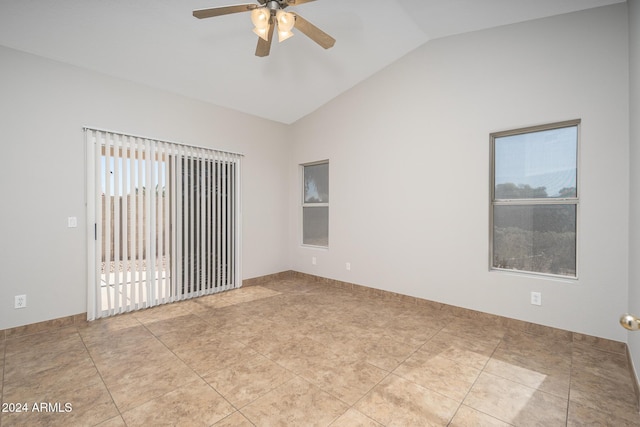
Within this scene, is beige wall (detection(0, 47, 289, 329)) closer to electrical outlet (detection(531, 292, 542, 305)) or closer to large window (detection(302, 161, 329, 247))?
large window (detection(302, 161, 329, 247))

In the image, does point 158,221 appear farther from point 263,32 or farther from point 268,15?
point 268,15

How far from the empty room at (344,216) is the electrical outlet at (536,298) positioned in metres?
0.05

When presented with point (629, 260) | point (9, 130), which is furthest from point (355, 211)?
point (9, 130)

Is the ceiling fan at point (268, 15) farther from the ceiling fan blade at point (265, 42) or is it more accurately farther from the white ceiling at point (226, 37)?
the white ceiling at point (226, 37)

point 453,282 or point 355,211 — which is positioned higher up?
point 355,211

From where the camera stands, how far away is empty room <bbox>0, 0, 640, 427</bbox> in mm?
2035

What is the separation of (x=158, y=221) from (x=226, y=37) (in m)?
2.36

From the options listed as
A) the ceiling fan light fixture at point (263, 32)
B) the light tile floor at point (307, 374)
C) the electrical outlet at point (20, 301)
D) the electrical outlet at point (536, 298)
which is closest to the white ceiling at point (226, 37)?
the ceiling fan light fixture at point (263, 32)

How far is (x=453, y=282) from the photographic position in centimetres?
340

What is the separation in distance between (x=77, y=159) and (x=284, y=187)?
2.97m

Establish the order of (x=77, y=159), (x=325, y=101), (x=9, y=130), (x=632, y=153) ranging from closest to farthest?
(x=632, y=153) < (x=9, y=130) < (x=77, y=159) < (x=325, y=101)

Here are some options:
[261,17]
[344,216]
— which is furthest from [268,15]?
[344,216]

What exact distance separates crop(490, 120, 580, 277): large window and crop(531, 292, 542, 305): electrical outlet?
24 cm

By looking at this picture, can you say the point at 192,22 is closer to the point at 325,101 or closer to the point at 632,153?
the point at 325,101
